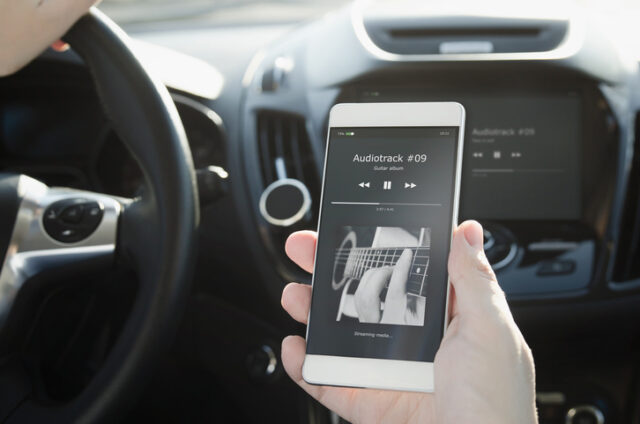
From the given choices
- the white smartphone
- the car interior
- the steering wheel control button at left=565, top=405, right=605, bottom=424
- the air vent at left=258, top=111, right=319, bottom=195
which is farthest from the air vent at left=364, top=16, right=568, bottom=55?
the steering wheel control button at left=565, top=405, right=605, bottom=424

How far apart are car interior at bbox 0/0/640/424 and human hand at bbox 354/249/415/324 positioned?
0.71 feet

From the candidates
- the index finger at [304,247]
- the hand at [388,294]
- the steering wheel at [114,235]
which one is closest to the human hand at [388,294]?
the hand at [388,294]

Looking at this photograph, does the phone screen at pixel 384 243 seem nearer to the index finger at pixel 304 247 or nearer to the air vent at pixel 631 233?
the index finger at pixel 304 247

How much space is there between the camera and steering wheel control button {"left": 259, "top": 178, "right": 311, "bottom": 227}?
1117mm

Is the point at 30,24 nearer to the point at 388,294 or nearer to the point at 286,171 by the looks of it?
the point at 286,171

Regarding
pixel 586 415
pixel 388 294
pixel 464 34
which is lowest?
pixel 586 415

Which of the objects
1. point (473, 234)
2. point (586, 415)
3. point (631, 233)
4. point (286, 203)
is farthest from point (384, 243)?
point (586, 415)

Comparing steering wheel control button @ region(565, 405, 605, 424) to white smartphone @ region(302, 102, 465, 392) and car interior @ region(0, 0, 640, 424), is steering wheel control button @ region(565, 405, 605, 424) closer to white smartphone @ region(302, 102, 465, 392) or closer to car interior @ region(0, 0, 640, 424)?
car interior @ region(0, 0, 640, 424)

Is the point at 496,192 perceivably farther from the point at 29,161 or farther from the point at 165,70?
the point at 29,161

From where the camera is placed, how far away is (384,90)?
1.17 metres

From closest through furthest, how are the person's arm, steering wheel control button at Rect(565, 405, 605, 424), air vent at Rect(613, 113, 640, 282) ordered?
the person's arm
air vent at Rect(613, 113, 640, 282)
steering wheel control button at Rect(565, 405, 605, 424)

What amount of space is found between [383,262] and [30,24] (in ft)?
1.76

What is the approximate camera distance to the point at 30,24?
87 cm

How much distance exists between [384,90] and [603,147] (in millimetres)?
367
